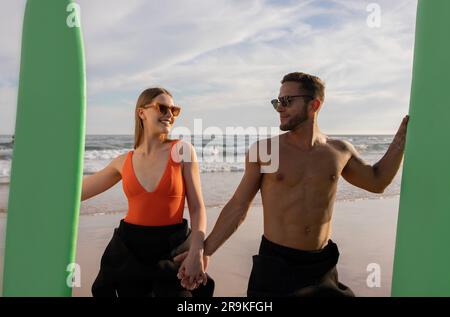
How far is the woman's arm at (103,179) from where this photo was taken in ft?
10.0

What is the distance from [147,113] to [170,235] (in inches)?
28.7

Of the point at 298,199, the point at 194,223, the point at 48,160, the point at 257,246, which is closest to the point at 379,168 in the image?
the point at 298,199

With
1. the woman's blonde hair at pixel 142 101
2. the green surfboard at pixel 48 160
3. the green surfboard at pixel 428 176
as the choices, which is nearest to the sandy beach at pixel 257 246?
the green surfboard at pixel 48 160

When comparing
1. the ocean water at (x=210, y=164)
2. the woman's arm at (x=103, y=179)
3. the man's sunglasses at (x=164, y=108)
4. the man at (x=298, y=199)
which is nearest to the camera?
the man at (x=298, y=199)

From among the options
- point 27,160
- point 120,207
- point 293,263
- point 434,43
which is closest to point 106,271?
point 27,160

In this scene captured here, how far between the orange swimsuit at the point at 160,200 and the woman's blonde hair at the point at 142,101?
0.28 m

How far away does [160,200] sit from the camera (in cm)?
274

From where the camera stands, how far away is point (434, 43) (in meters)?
2.69

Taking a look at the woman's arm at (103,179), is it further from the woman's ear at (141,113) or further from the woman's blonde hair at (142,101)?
the woman's ear at (141,113)

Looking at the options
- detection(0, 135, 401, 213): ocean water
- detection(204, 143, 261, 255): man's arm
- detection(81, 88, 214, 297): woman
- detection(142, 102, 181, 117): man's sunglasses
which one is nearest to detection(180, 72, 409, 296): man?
detection(204, 143, 261, 255): man's arm
